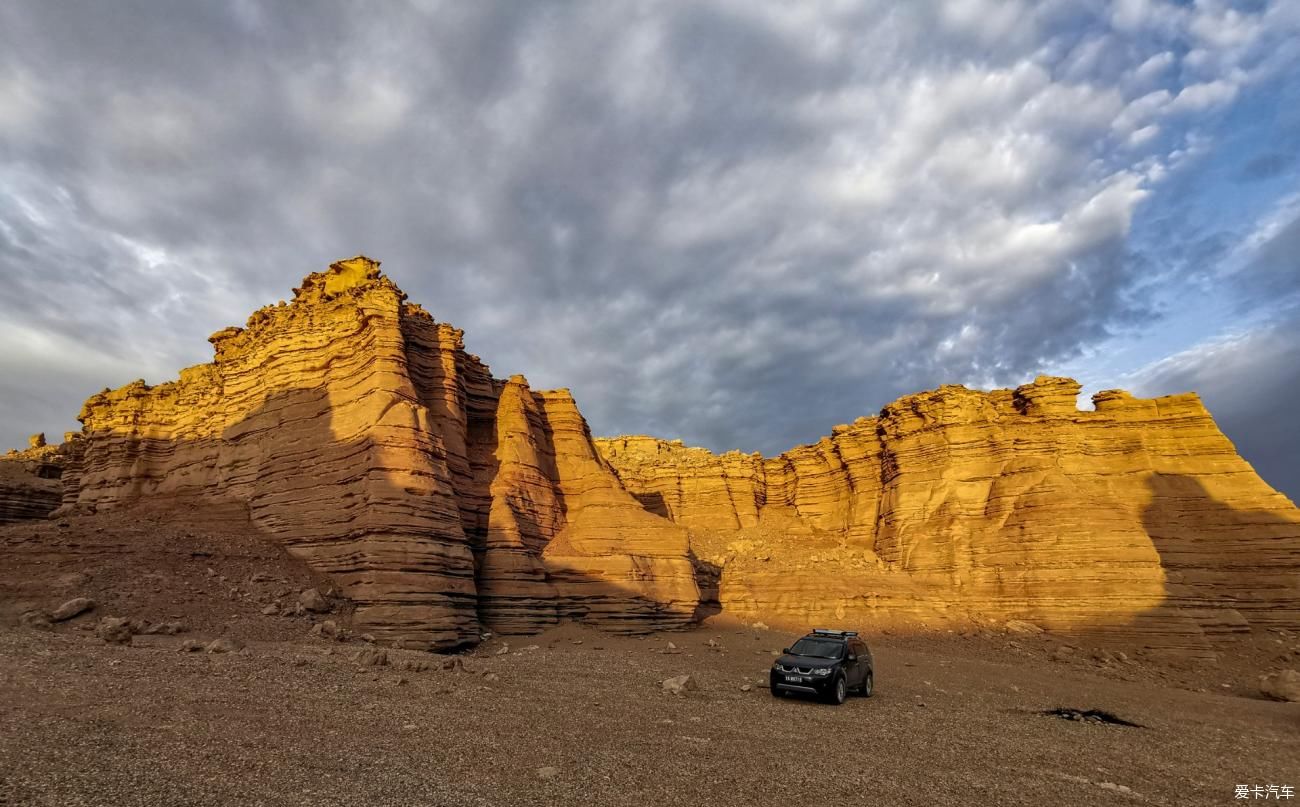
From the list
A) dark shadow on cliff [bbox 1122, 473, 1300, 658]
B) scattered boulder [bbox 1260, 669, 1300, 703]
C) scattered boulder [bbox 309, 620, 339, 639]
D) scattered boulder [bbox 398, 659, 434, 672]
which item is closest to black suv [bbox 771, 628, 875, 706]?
scattered boulder [bbox 398, 659, 434, 672]

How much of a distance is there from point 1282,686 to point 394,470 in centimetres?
3595

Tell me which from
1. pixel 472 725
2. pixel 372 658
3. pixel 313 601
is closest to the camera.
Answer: pixel 472 725

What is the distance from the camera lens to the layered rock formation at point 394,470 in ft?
76.5

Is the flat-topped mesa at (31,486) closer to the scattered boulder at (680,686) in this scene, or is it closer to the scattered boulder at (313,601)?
the scattered boulder at (313,601)

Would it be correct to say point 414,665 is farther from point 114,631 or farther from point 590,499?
point 590,499

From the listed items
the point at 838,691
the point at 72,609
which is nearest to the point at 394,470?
the point at 72,609

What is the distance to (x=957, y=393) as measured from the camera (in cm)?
4247

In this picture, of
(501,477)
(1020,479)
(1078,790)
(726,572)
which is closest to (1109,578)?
(1020,479)

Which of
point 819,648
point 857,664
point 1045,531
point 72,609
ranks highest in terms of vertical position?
point 1045,531

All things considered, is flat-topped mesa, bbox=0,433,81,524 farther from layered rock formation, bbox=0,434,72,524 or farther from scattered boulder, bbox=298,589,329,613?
scattered boulder, bbox=298,589,329,613

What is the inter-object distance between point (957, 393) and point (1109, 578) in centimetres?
1438

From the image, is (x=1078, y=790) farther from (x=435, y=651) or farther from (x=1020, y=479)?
(x=1020, y=479)

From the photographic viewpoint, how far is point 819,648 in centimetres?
1825

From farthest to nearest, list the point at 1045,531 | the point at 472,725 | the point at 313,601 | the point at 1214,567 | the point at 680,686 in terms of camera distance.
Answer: the point at 1214,567 < the point at 1045,531 < the point at 313,601 < the point at 680,686 < the point at 472,725
